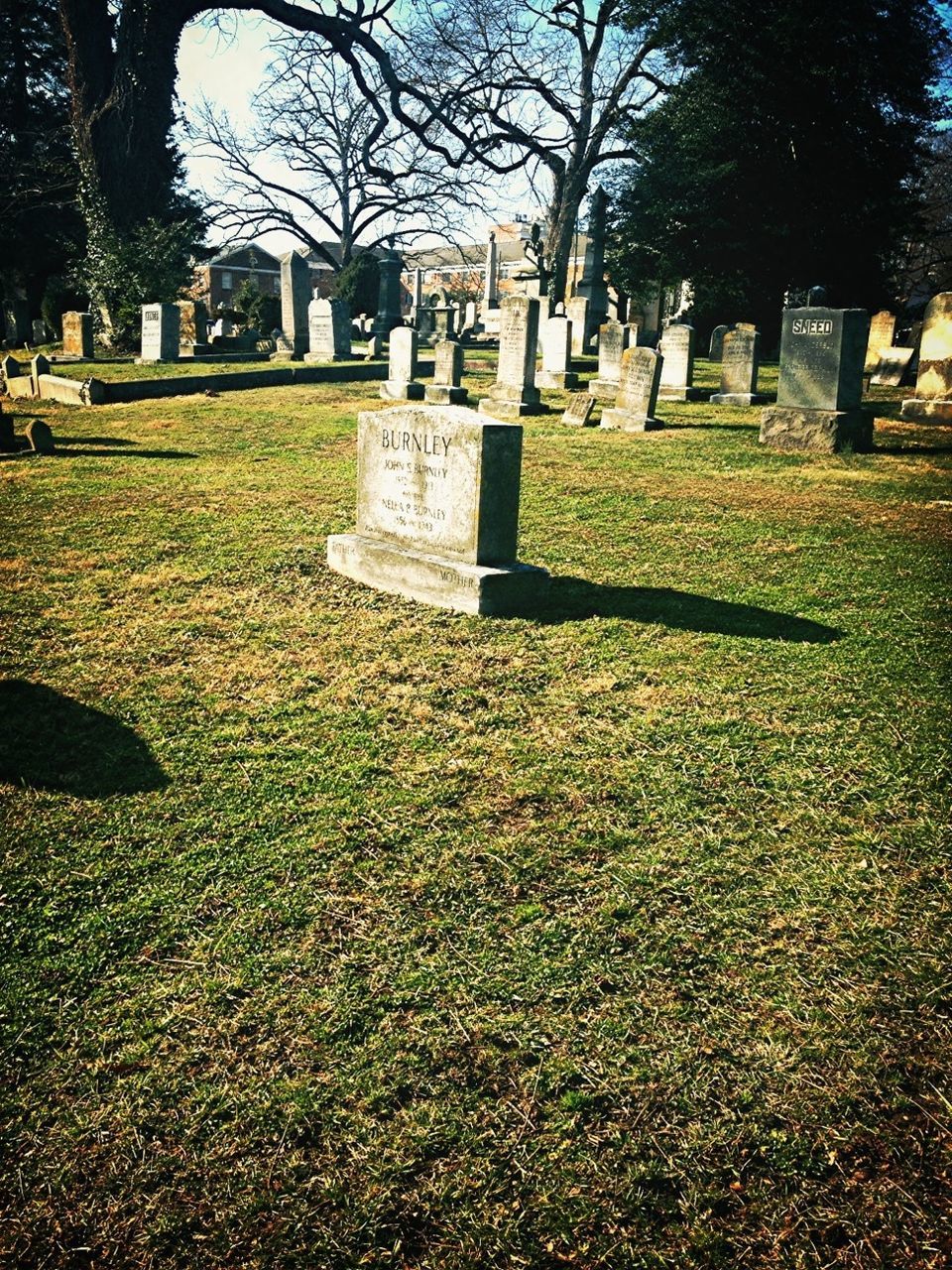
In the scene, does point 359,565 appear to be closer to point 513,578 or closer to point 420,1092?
point 513,578

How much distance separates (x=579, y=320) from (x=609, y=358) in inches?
286

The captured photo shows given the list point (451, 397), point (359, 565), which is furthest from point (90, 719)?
point (451, 397)

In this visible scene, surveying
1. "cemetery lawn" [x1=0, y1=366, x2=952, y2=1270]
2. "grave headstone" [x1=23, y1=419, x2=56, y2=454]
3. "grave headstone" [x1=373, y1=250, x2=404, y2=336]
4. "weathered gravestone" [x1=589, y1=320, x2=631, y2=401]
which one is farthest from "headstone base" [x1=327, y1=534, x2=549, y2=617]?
"grave headstone" [x1=373, y1=250, x2=404, y2=336]

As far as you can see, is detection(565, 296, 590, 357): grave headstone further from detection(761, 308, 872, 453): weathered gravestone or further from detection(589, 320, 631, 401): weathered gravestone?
detection(761, 308, 872, 453): weathered gravestone

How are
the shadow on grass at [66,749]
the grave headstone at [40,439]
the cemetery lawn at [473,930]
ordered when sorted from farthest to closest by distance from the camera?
1. the grave headstone at [40,439]
2. the shadow on grass at [66,749]
3. the cemetery lawn at [473,930]

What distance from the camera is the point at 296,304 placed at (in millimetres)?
23047

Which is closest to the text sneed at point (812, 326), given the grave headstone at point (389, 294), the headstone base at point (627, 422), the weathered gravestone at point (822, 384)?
the weathered gravestone at point (822, 384)

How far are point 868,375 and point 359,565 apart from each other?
23.2 metres

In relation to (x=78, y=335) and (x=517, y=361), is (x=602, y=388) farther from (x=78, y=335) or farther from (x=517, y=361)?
(x=78, y=335)

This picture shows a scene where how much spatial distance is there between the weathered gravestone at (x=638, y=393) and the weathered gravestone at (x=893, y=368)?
11172mm

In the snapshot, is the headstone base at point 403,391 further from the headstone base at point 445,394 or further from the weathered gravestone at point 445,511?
the weathered gravestone at point 445,511

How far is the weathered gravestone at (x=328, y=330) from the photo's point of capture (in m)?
21.7

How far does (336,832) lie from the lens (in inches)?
128

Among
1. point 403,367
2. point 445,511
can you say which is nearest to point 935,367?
point 403,367
